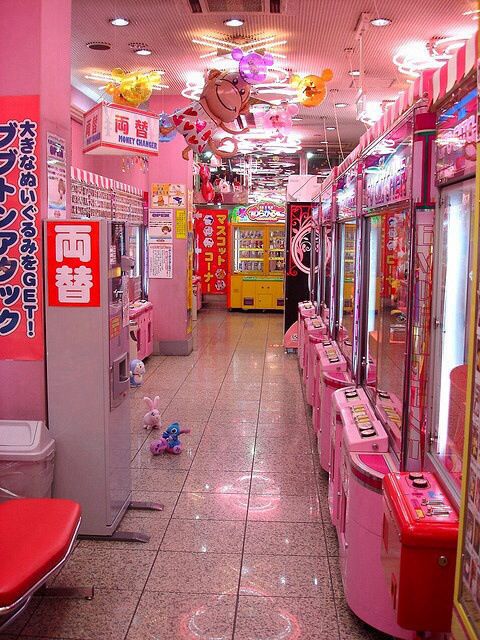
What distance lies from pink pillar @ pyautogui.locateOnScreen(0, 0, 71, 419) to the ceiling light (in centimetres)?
254

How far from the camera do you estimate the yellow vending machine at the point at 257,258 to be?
1625 cm

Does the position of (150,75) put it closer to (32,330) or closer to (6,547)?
(32,330)

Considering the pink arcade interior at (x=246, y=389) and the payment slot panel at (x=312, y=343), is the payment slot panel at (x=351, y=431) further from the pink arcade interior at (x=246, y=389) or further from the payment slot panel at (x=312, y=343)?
the payment slot panel at (x=312, y=343)

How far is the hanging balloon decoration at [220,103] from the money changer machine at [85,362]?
8.24 feet

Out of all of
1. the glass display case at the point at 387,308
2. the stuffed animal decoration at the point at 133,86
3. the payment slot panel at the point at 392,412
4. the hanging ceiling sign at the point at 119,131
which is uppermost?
the stuffed animal decoration at the point at 133,86

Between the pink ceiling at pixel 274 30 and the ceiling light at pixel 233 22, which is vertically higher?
the pink ceiling at pixel 274 30

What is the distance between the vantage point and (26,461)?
366 cm

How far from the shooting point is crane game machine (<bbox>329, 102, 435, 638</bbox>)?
8.57 ft

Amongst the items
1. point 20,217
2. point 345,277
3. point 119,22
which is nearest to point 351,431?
point 20,217

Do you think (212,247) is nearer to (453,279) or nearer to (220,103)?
(220,103)

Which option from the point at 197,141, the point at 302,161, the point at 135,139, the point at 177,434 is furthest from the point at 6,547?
the point at 302,161

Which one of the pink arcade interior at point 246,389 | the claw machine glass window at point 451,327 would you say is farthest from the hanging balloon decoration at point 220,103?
the claw machine glass window at point 451,327

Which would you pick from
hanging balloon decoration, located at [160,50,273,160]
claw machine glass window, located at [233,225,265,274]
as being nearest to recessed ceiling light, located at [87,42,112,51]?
hanging balloon decoration, located at [160,50,273,160]

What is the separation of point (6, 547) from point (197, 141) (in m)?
4.86
